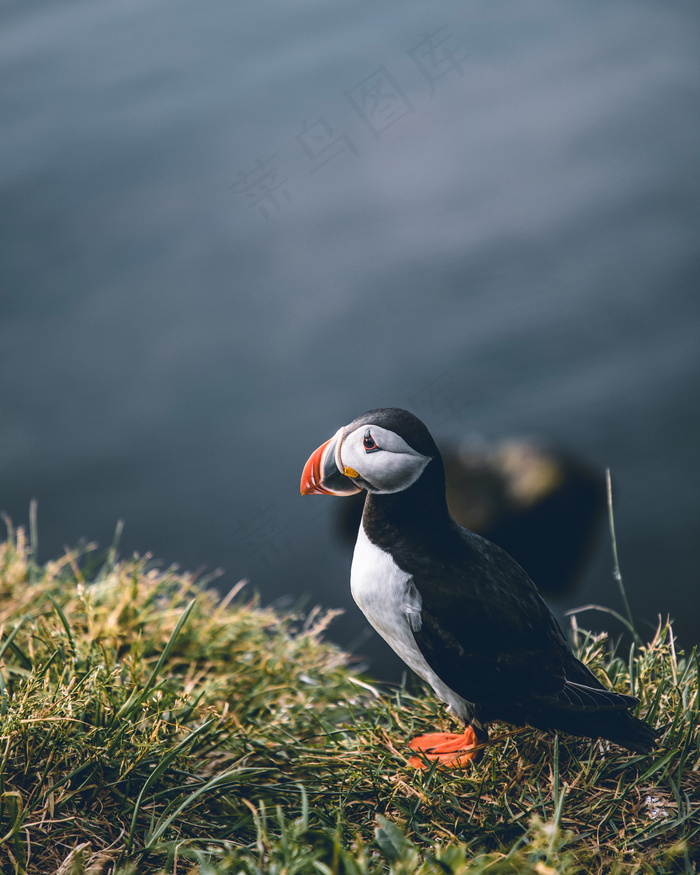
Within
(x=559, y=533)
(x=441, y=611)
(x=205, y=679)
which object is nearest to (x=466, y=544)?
(x=441, y=611)

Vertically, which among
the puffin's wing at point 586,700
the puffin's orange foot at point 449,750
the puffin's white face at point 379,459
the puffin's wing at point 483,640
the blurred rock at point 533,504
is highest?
the puffin's white face at point 379,459

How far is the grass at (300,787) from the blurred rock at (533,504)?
13.9 ft

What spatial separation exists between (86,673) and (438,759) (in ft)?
4.01

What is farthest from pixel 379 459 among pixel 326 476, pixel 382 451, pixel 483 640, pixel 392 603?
pixel 483 640

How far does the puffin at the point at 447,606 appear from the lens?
100 inches

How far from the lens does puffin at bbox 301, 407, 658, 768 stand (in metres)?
2.54

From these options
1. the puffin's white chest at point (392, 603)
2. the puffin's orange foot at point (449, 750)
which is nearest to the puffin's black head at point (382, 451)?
the puffin's white chest at point (392, 603)

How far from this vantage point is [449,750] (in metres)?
2.81

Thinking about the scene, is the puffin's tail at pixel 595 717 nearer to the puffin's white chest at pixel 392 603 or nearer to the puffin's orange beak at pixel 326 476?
the puffin's white chest at pixel 392 603

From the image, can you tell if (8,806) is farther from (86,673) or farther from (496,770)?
(496,770)

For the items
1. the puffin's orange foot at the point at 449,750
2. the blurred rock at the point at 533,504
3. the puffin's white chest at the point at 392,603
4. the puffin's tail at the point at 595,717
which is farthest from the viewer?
the blurred rock at the point at 533,504

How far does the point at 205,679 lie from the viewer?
12.2 ft

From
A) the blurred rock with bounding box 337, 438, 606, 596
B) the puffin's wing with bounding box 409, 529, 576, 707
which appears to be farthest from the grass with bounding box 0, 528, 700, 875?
the blurred rock with bounding box 337, 438, 606, 596

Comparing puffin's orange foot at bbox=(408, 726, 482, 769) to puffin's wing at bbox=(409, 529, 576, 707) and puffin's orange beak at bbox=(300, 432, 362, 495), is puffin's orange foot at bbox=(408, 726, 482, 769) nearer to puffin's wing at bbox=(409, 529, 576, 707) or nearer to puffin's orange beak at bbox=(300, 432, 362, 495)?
puffin's wing at bbox=(409, 529, 576, 707)
